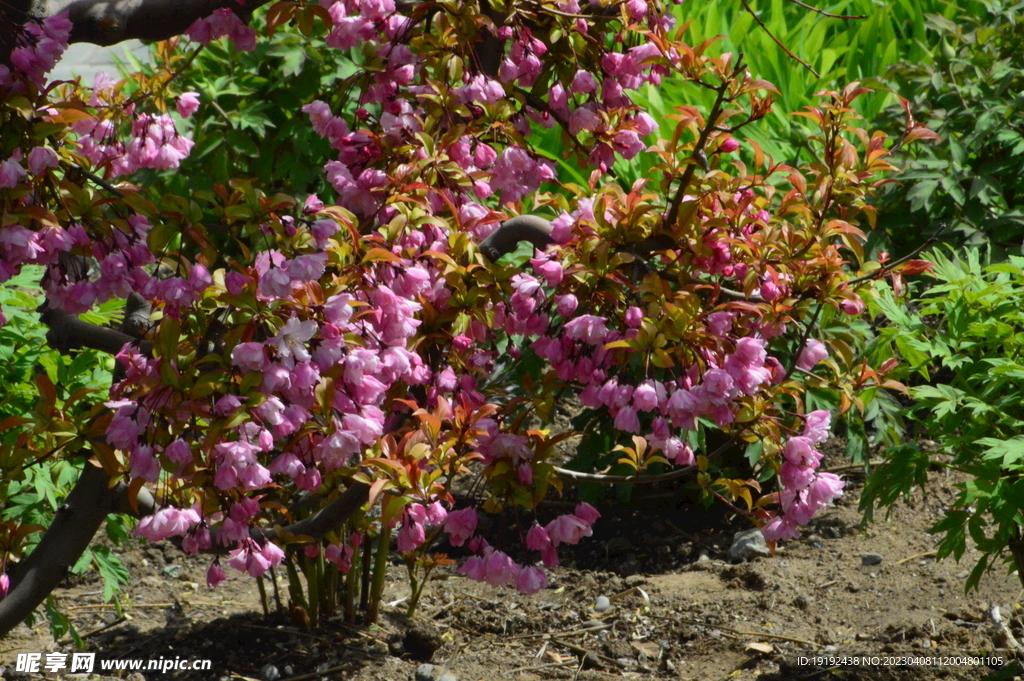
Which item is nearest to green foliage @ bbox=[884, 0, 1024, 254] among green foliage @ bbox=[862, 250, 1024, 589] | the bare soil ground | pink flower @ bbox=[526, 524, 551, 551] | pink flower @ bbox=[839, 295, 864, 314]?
the bare soil ground

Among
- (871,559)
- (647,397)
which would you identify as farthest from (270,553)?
(871,559)

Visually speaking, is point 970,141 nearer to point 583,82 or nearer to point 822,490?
point 583,82

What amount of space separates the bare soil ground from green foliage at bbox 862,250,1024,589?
0.38 m

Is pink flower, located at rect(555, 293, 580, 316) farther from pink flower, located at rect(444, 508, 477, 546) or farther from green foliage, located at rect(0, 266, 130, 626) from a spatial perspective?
green foliage, located at rect(0, 266, 130, 626)

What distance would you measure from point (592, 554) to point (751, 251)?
164 centimetres

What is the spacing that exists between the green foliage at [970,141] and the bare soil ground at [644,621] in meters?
1.00

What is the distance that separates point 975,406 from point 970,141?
5.76 ft

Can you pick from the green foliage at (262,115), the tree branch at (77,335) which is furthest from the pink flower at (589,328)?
the green foliage at (262,115)

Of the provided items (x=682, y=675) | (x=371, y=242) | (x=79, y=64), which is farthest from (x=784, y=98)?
(x=79, y=64)

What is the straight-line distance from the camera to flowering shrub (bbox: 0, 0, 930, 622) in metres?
1.43

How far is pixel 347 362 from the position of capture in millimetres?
1402

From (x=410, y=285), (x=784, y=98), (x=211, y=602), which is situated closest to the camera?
(x=410, y=285)

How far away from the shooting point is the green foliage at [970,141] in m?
3.20

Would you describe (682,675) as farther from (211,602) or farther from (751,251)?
(211,602)
